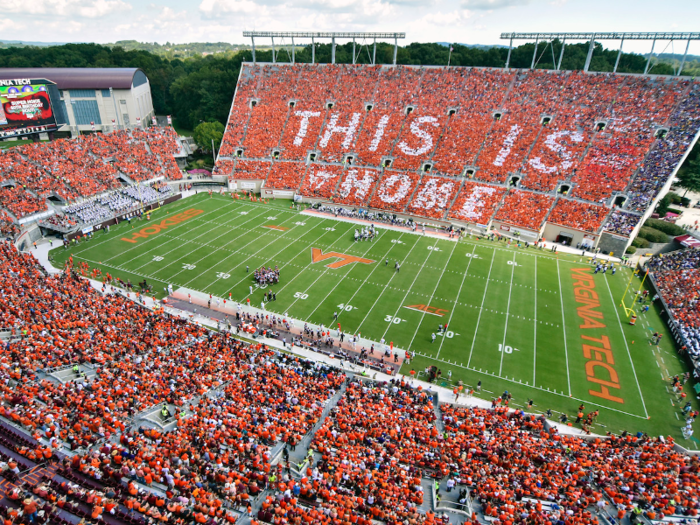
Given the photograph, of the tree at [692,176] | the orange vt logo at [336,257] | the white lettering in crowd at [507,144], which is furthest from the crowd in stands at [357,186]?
the tree at [692,176]

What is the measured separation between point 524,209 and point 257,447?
116 ft

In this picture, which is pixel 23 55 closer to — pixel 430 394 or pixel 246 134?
pixel 246 134

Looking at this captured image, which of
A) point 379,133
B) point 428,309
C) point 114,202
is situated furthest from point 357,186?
point 114,202

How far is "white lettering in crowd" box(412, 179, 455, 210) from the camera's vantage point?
1714 inches

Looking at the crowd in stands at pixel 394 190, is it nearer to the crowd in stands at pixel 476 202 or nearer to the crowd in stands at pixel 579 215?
the crowd in stands at pixel 476 202

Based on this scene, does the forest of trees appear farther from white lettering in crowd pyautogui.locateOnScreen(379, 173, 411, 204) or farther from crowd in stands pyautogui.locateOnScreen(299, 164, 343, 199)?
white lettering in crowd pyautogui.locateOnScreen(379, 173, 411, 204)

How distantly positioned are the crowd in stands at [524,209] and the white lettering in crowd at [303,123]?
26.6 metres

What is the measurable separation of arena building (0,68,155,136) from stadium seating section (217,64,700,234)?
1530cm

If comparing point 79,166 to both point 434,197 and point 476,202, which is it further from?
point 476,202

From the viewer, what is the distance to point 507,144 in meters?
46.7

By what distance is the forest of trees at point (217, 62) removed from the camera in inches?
2751

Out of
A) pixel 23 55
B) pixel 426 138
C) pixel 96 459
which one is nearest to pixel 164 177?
pixel 426 138

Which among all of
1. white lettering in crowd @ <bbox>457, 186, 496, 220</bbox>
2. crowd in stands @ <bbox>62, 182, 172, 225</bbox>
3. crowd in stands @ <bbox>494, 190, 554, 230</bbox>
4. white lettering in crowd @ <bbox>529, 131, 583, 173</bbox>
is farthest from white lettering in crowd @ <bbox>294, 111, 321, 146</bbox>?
white lettering in crowd @ <bbox>529, 131, 583, 173</bbox>

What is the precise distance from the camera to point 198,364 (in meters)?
19.6
